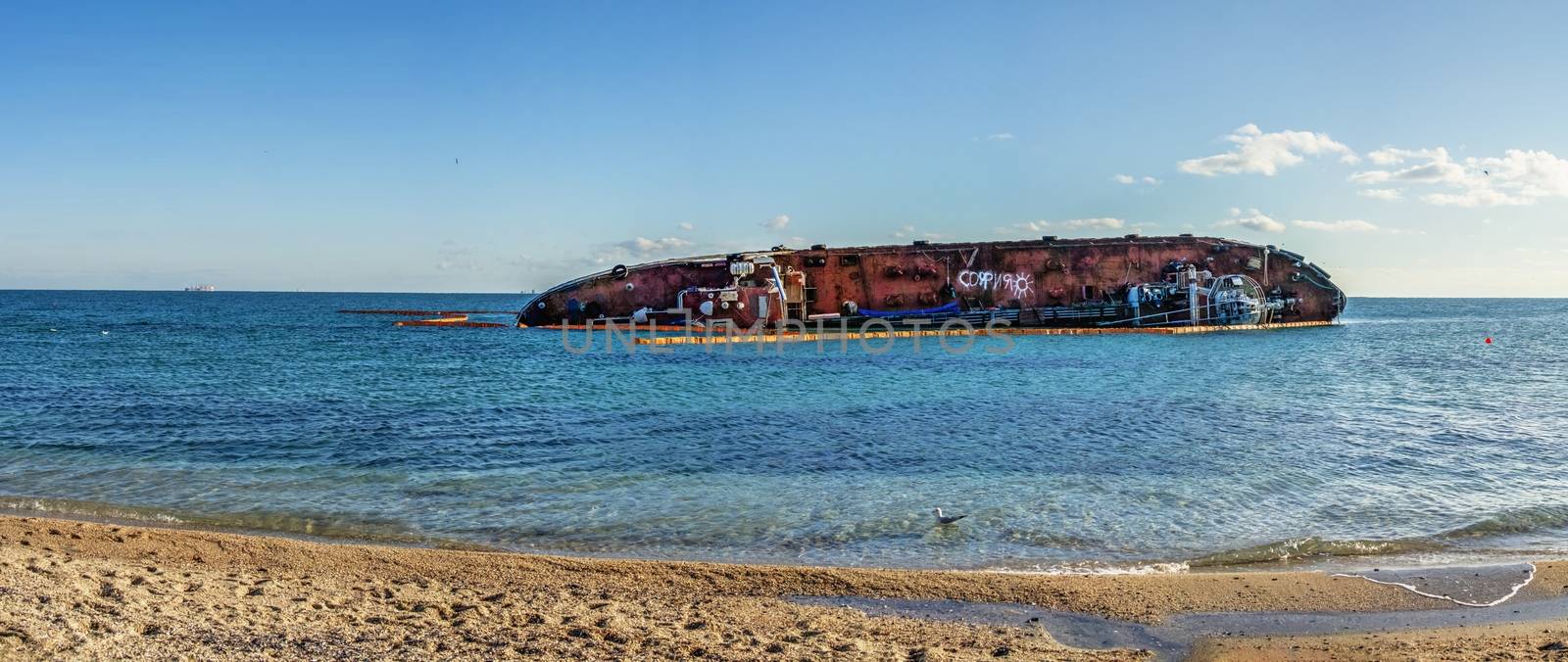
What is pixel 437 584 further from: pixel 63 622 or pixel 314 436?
pixel 314 436

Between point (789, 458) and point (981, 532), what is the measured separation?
5.52 meters

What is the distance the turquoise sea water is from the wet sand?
1.10 meters

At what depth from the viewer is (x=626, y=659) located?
668cm

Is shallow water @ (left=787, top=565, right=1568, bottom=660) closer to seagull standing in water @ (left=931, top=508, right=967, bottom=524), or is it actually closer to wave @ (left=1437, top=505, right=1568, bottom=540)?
wave @ (left=1437, top=505, right=1568, bottom=540)

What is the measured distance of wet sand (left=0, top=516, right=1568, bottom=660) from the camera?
22.6 ft

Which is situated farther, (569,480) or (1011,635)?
(569,480)

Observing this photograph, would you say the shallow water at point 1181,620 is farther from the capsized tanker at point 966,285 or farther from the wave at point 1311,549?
the capsized tanker at point 966,285

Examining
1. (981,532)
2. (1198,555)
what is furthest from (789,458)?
(1198,555)

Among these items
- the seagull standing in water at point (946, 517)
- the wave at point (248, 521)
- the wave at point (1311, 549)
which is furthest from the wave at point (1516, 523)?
the wave at point (248, 521)

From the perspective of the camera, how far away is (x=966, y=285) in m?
51.6

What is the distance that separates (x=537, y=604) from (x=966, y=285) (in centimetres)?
4566

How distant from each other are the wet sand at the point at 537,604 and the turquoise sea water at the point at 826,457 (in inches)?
43.1

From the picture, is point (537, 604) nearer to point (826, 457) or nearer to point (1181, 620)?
point (1181, 620)

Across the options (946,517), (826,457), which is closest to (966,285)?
(826,457)
